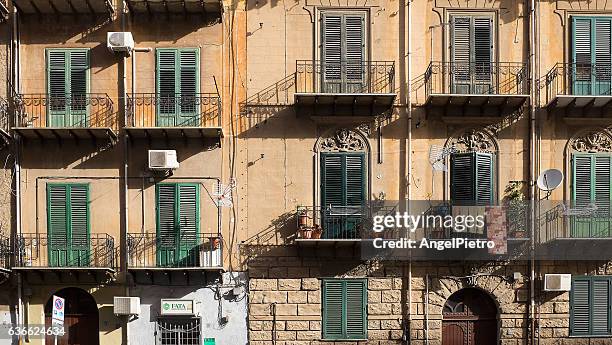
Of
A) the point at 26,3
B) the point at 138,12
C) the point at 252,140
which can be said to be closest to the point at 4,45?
the point at 26,3

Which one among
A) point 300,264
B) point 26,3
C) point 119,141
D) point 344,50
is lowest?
point 300,264

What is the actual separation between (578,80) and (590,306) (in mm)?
6187

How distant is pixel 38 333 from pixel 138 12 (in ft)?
29.7

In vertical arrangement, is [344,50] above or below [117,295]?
above

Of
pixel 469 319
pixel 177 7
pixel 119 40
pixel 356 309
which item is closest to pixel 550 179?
pixel 469 319

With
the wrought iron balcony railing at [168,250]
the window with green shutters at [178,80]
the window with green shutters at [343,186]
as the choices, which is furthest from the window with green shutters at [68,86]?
the window with green shutters at [343,186]

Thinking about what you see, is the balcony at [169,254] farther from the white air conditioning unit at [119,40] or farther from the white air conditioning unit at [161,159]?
the white air conditioning unit at [119,40]

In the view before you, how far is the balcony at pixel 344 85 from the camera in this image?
19.7 metres

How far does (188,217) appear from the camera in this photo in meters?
19.6

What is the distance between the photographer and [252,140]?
1984 centimetres

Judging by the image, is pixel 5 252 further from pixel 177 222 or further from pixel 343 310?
pixel 343 310

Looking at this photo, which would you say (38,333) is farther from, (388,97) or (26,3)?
(388,97)

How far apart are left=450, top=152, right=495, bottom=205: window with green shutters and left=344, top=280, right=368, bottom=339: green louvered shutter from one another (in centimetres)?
352

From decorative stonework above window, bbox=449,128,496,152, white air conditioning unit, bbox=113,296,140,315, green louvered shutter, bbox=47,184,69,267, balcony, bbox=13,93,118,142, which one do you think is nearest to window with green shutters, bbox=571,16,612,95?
decorative stonework above window, bbox=449,128,496,152
